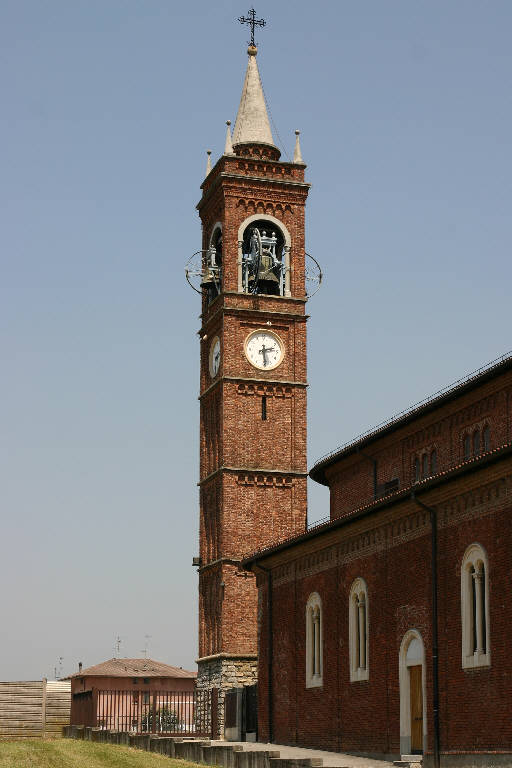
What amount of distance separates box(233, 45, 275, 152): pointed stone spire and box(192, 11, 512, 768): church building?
87mm

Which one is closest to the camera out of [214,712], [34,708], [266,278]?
[34,708]

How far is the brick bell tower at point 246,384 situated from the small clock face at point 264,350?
0.04 m

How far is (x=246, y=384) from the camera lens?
176ft

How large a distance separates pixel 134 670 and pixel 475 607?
60.7m

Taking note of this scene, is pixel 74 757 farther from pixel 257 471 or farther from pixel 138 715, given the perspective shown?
pixel 257 471

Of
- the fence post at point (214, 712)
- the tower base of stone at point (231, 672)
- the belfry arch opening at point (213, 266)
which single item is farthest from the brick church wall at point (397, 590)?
the belfry arch opening at point (213, 266)

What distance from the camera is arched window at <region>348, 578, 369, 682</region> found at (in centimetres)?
3450

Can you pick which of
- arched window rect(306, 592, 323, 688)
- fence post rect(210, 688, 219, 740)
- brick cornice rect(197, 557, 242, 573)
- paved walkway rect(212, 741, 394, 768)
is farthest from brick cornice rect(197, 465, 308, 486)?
paved walkway rect(212, 741, 394, 768)

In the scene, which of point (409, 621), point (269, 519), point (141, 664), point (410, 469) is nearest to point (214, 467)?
point (269, 519)

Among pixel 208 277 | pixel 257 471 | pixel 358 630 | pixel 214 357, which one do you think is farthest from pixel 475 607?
pixel 208 277

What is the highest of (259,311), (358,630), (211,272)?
(211,272)

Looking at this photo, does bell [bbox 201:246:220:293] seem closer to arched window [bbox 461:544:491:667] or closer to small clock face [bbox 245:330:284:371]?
small clock face [bbox 245:330:284:371]

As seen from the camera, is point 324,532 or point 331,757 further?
point 324,532

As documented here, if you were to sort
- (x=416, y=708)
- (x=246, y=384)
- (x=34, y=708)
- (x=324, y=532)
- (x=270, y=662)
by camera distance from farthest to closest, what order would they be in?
(x=246, y=384) < (x=34, y=708) < (x=270, y=662) < (x=324, y=532) < (x=416, y=708)
